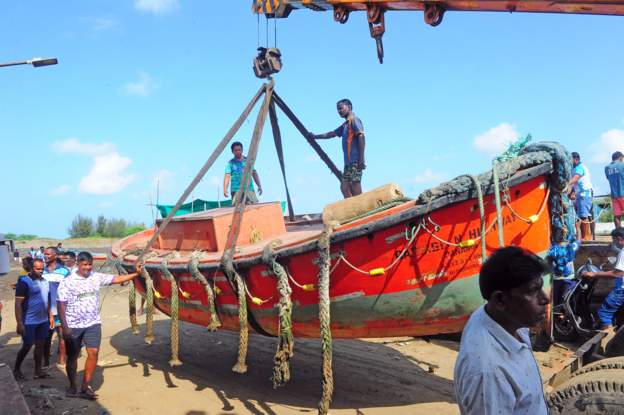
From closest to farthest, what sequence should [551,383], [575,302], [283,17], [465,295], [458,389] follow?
[458,389] → [551,383] → [465,295] → [575,302] → [283,17]

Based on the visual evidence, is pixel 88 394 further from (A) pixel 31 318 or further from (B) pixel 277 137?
(B) pixel 277 137

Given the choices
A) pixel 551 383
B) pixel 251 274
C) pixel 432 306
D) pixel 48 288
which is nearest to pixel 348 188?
pixel 251 274

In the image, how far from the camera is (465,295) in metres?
3.74

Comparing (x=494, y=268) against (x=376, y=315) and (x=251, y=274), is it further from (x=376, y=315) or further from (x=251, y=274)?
(x=251, y=274)

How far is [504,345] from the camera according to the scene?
1.54 meters

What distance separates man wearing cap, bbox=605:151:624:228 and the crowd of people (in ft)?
25.4

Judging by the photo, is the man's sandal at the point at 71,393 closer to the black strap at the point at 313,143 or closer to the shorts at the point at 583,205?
the black strap at the point at 313,143

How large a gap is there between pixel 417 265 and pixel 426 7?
245 cm

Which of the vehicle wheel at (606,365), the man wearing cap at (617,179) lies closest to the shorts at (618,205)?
the man wearing cap at (617,179)

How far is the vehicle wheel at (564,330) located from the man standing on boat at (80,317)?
4.85 m

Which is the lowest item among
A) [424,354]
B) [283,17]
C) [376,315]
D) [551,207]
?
[424,354]

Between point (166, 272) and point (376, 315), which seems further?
point (166, 272)

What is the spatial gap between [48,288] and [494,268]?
20.0 feet

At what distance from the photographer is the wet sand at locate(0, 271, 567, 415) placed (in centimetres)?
474
